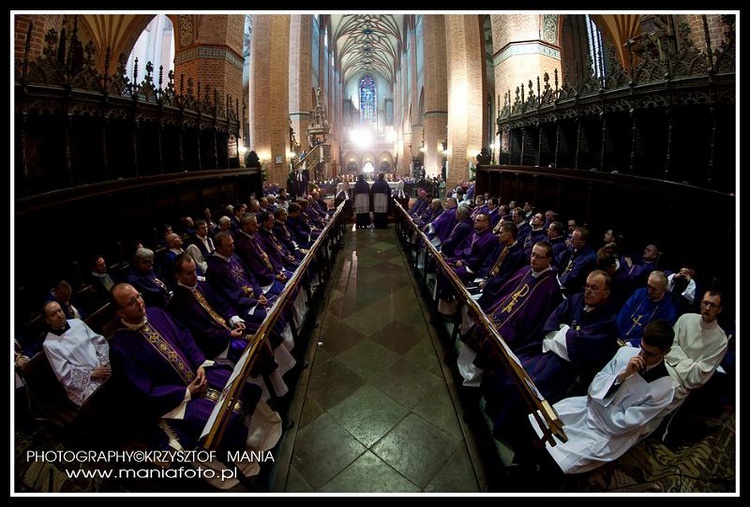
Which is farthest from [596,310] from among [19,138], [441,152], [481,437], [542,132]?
[441,152]

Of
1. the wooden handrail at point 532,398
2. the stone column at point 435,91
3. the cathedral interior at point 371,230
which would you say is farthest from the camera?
the stone column at point 435,91

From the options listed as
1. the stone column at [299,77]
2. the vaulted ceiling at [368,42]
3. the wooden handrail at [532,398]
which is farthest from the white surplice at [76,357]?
the vaulted ceiling at [368,42]

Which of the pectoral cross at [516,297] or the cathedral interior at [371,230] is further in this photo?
the pectoral cross at [516,297]

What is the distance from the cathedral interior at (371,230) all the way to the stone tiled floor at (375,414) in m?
0.02

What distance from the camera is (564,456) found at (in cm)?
206

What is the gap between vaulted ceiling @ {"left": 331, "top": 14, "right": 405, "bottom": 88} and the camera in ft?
104

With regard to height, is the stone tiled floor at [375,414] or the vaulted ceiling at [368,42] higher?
the vaulted ceiling at [368,42]

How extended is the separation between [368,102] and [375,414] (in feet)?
163

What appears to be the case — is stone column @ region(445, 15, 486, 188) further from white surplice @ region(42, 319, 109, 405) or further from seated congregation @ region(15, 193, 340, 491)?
white surplice @ region(42, 319, 109, 405)

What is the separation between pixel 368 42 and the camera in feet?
127

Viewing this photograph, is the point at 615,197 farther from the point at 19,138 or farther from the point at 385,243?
the point at 19,138

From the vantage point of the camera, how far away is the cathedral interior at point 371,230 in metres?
2.21

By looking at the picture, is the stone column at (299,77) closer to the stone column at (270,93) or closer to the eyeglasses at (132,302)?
the stone column at (270,93)

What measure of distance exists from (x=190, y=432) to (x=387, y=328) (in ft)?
9.22
